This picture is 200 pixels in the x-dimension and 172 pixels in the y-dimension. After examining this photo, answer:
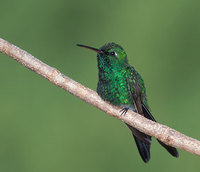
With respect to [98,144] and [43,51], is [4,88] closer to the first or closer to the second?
[43,51]

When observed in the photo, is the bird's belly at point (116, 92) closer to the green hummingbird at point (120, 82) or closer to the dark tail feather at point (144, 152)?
the green hummingbird at point (120, 82)

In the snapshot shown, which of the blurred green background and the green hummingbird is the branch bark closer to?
the green hummingbird

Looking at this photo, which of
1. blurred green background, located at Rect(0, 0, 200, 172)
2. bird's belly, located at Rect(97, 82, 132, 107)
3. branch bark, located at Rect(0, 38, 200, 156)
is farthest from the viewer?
blurred green background, located at Rect(0, 0, 200, 172)

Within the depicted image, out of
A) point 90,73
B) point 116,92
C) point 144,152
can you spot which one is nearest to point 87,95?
point 116,92

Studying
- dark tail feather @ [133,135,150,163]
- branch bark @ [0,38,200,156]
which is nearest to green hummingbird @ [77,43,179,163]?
dark tail feather @ [133,135,150,163]

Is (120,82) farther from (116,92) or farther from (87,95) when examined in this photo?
(87,95)

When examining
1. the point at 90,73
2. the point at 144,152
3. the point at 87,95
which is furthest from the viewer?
the point at 90,73
